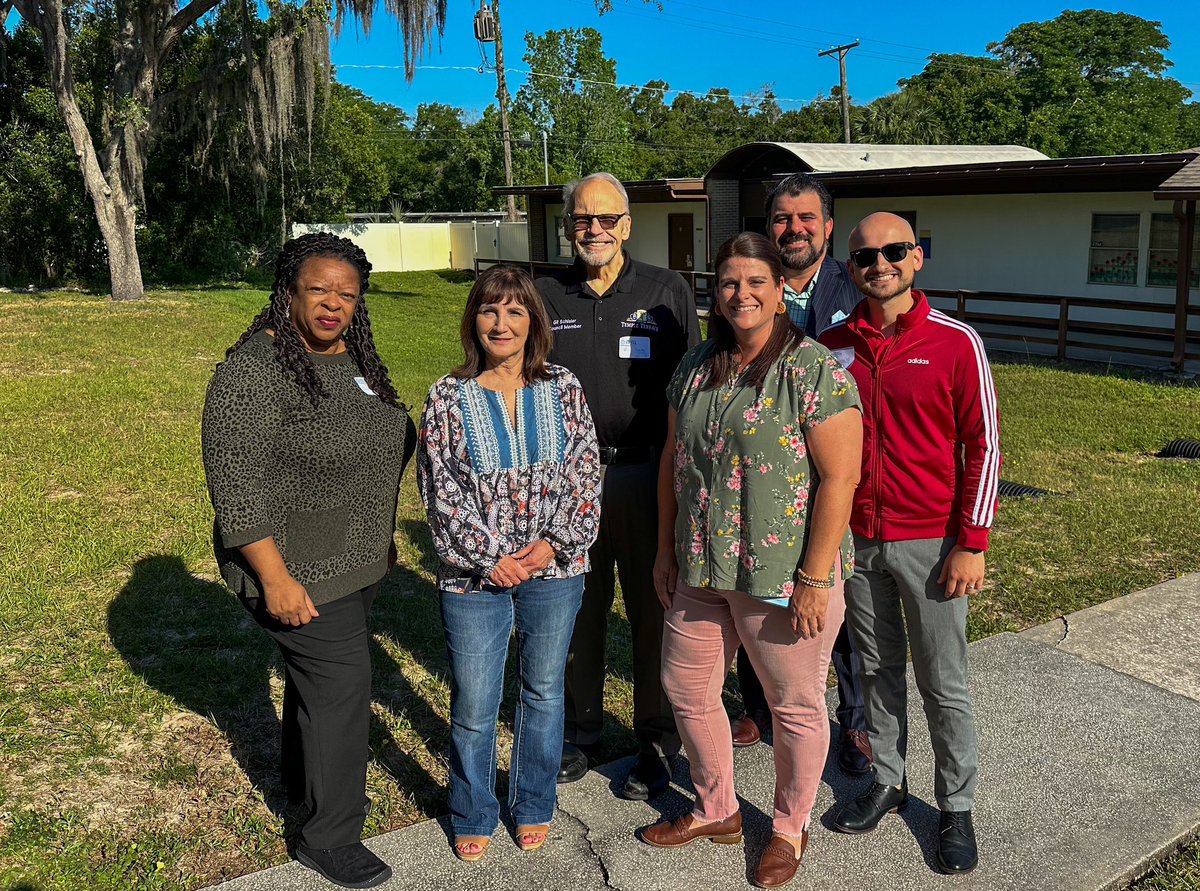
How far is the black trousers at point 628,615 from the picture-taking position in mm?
3270

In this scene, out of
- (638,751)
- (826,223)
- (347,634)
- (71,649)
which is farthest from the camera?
(71,649)

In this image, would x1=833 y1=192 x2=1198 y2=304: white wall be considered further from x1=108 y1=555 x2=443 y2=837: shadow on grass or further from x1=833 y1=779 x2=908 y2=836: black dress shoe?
x1=108 y1=555 x2=443 y2=837: shadow on grass

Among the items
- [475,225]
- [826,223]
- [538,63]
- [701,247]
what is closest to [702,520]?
[826,223]

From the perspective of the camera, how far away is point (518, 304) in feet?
9.27

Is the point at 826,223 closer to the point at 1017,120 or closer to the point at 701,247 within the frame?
the point at 701,247

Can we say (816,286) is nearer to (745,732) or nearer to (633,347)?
(633,347)

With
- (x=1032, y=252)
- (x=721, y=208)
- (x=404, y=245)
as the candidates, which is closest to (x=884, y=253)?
(x=1032, y=252)

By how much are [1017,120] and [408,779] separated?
49.0 meters

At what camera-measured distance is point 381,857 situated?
118 inches

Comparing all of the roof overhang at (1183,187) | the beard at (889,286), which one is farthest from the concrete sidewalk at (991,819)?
the roof overhang at (1183,187)

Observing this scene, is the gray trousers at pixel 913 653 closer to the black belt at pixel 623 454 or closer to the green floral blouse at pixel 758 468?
the green floral blouse at pixel 758 468

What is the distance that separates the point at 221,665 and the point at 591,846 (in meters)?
2.05

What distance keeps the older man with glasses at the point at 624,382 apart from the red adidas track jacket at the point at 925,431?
25.5 inches

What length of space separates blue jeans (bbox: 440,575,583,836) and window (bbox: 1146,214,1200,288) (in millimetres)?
14188
